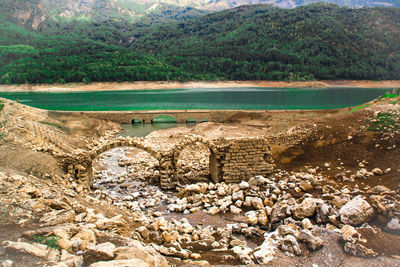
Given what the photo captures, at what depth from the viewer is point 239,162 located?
13.3 m

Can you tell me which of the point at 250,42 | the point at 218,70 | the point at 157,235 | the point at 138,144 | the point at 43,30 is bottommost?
the point at 157,235

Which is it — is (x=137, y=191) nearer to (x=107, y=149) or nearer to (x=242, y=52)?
(x=107, y=149)

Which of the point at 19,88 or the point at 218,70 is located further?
the point at 218,70

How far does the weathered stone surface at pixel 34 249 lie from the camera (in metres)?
4.33

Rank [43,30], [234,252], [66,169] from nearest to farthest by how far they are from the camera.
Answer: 1. [234,252]
2. [66,169]
3. [43,30]

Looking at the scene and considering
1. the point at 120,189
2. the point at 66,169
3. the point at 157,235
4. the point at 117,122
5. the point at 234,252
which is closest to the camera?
the point at 234,252

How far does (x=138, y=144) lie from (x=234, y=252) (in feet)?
25.8

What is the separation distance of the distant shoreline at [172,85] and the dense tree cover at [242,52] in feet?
9.62

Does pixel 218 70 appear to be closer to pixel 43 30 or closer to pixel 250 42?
pixel 250 42

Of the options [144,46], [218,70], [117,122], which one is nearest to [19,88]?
[117,122]

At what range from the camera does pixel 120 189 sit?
14.1 metres

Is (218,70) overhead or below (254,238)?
overhead

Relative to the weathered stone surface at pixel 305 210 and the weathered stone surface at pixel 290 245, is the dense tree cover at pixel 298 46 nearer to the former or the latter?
the weathered stone surface at pixel 305 210

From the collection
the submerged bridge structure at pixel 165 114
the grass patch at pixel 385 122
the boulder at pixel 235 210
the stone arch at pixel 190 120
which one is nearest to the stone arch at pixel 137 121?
the submerged bridge structure at pixel 165 114
